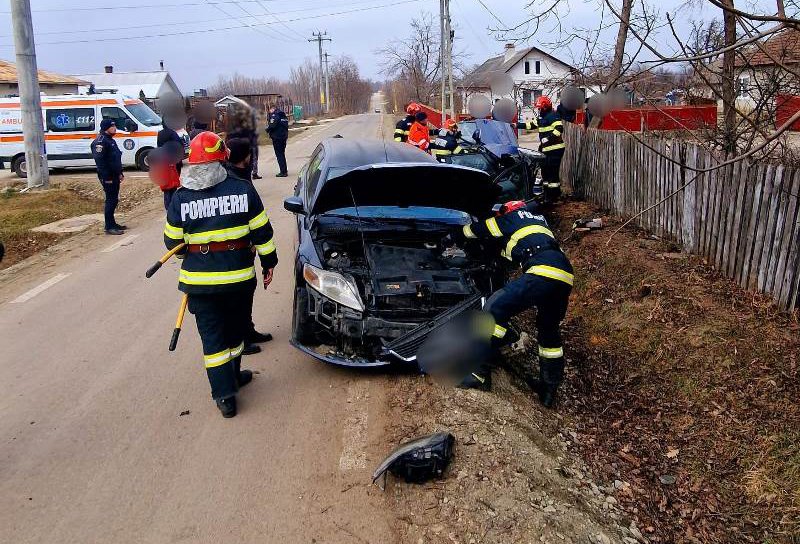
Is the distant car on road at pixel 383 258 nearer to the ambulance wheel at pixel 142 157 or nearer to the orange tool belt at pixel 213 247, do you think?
the orange tool belt at pixel 213 247

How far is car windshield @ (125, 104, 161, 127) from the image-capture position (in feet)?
57.6

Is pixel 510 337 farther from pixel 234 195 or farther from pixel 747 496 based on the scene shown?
pixel 234 195

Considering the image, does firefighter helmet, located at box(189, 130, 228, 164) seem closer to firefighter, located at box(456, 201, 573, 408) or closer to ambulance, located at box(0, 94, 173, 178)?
firefighter, located at box(456, 201, 573, 408)

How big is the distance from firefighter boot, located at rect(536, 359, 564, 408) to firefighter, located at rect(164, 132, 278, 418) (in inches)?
86.2

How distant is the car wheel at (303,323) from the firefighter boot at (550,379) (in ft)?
5.57

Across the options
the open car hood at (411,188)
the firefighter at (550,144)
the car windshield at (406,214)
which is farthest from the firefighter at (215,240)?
the firefighter at (550,144)

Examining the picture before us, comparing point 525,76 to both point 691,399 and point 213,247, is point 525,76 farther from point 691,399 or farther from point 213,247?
point 213,247

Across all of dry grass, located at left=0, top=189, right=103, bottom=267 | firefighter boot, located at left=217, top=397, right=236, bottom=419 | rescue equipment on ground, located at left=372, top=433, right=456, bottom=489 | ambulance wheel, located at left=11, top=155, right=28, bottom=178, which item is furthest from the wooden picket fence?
ambulance wheel, located at left=11, top=155, right=28, bottom=178

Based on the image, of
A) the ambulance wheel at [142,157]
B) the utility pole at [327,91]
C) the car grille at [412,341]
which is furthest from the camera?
the utility pole at [327,91]

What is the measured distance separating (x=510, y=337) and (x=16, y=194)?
1318cm

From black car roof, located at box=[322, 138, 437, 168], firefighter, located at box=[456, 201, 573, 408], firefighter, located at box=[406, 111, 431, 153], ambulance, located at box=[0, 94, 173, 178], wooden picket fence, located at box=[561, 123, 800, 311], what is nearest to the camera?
firefighter, located at box=[456, 201, 573, 408]

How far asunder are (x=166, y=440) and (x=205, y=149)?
1889mm

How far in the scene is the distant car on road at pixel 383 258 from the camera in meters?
4.52

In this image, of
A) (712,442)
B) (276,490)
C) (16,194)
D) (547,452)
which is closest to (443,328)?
(547,452)
